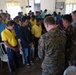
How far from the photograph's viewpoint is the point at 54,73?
188 cm

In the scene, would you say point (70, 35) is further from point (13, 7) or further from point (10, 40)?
point (13, 7)

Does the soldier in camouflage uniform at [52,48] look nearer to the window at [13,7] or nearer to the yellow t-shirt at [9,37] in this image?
the yellow t-shirt at [9,37]

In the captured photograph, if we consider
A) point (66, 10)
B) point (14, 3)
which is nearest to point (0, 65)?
point (66, 10)

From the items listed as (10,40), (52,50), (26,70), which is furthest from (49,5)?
(52,50)

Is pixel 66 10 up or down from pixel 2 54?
up

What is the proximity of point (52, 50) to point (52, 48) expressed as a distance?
0.10 ft

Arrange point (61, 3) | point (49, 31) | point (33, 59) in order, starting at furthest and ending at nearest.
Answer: point (61, 3), point (33, 59), point (49, 31)

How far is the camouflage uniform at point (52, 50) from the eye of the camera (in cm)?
171

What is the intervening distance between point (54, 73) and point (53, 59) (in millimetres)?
243

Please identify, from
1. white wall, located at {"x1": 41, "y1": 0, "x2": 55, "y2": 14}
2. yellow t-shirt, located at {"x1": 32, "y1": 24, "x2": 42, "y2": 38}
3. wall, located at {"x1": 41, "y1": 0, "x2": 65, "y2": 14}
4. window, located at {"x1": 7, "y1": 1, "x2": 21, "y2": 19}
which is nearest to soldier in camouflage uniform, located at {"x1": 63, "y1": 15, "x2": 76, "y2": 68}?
yellow t-shirt, located at {"x1": 32, "y1": 24, "x2": 42, "y2": 38}

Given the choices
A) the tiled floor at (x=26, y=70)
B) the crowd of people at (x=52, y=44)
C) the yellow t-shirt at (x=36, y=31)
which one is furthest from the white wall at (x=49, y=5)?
the tiled floor at (x=26, y=70)

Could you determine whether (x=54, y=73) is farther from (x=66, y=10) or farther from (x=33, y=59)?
(x=66, y=10)

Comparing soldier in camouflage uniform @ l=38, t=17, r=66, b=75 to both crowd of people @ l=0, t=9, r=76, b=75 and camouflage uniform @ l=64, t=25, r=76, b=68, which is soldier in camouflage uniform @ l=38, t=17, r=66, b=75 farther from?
camouflage uniform @ l=64, t=25, r=76, b=68

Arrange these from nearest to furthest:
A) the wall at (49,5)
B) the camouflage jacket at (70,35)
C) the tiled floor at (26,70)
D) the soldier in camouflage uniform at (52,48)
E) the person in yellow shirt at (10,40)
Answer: the soldier in camouflage uniform at (52,48)
the camouflage jacket at (70,35)
the person in yellow shirt at (10,40)
the tiled floor at (26,70)
the wall at (49,5)
